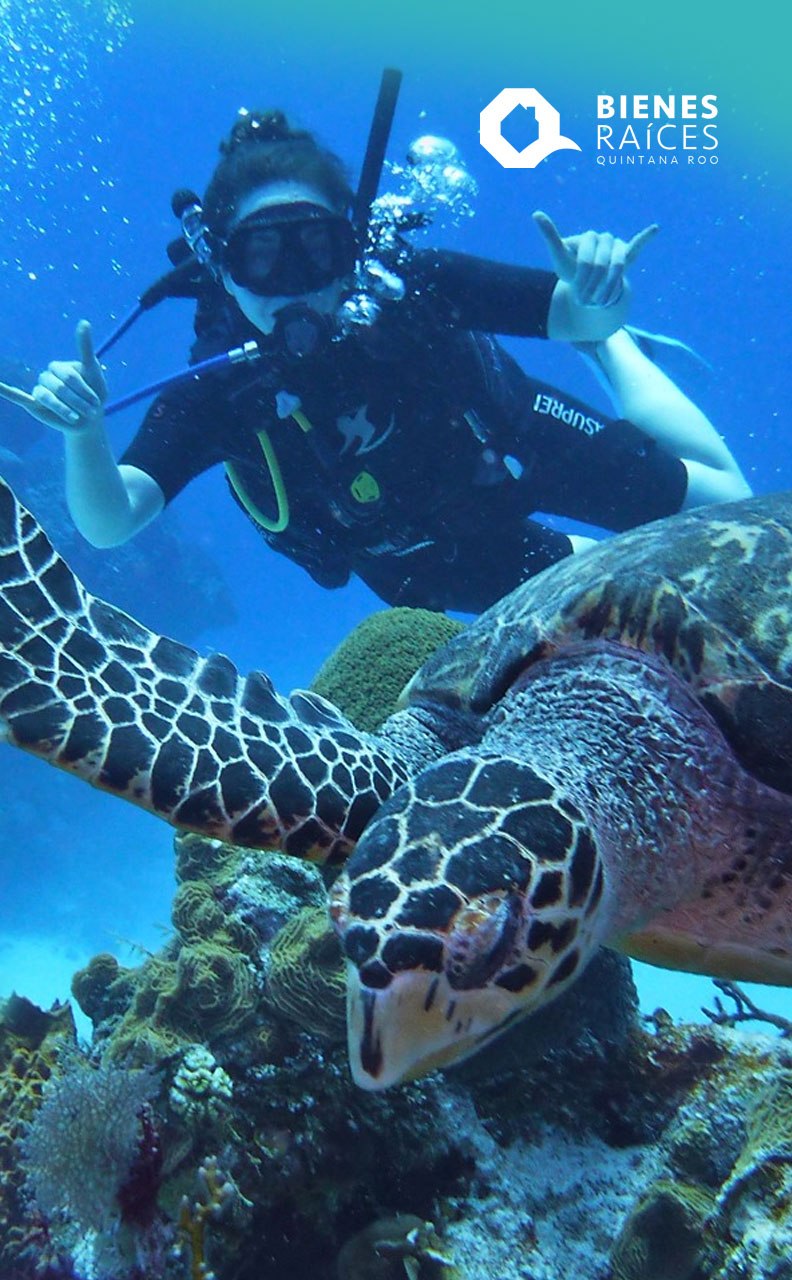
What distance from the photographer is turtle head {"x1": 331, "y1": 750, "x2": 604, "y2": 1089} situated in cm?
150

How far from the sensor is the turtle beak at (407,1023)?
4.90 ft

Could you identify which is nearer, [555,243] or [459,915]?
[459,915]

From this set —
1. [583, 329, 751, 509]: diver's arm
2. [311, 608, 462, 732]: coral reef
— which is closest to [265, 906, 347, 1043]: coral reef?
[311, 608, 462, 732]: coral reef

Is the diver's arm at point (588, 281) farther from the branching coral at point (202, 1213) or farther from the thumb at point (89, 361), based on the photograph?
the branching coral at point (202, 1213)

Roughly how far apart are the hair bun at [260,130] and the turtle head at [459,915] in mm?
5850

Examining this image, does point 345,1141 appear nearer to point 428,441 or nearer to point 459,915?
point 459,915

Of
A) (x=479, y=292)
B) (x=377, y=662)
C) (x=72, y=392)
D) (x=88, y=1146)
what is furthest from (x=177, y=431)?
(x=88, y=1146)

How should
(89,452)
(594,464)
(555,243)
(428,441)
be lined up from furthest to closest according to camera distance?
(594,464) → (428,441) → (89,452) → (555,243)

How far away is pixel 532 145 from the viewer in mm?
36594

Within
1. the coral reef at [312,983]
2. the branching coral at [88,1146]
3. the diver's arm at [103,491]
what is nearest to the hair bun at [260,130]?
the diver's arm at [103,491]

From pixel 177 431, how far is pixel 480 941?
5016mm

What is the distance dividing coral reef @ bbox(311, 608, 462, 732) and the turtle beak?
2.15m

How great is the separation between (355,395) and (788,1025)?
14.6 ft

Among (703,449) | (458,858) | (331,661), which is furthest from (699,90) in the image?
(458,858)
